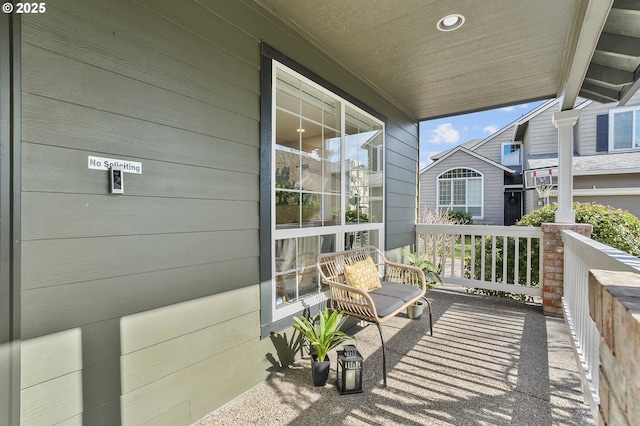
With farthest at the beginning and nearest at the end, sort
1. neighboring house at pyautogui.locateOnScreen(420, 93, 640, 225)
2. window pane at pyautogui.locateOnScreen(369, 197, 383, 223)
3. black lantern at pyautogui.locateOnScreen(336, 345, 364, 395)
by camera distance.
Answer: neighboring house at pyautogui.locateOnScreen(420, 93, 640, 225)
window pane at pyautogui.locateOnScreen(369, 197, 383, 223)
black lantern at pyautogui.locateOnScreen(336, 345, 364, 395)

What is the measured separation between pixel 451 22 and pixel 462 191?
11.6 metres

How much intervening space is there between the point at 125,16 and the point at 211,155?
31.5 inches

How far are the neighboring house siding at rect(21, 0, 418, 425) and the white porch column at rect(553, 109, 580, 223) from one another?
3622 millimetres

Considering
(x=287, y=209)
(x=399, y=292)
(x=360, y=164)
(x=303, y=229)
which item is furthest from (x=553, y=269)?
(x=287, y=209)

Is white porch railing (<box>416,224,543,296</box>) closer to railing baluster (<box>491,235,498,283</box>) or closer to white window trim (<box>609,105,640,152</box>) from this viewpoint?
railing baluster (<box>491,235,498,283</box>)

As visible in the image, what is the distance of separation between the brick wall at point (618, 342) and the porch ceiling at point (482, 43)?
93.3 inches

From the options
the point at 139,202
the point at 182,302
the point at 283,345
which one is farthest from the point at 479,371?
the point at 139,202

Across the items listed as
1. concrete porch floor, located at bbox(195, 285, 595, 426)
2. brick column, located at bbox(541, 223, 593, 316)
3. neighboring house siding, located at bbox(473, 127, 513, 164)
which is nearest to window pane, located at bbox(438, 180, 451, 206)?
neighboring house siding, located at bbox(473, 127, 513, 164)

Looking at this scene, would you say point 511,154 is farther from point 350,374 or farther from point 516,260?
point 350,374

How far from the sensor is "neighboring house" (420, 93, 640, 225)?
302 inches

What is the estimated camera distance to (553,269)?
3.66 metres

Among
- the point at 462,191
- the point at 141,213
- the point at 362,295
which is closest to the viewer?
the point at 141,213

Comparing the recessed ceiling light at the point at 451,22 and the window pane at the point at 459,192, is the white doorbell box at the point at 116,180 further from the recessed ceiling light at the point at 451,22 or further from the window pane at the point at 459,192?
the window pane at the point at 459,192

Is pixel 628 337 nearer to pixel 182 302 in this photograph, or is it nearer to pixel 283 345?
pixel 182 302
